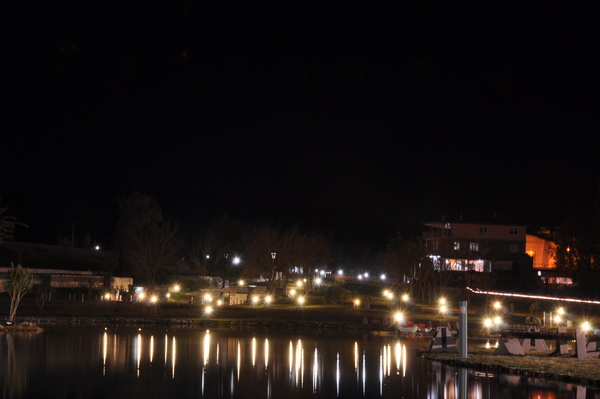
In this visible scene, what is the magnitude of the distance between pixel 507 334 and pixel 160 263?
4256 centimetres

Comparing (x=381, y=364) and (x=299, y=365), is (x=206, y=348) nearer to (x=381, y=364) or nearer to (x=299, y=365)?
(x=299, y=365)

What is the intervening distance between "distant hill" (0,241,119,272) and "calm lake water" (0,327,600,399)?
49497mm

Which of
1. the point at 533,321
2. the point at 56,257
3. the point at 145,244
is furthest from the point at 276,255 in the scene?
the point at 56,257

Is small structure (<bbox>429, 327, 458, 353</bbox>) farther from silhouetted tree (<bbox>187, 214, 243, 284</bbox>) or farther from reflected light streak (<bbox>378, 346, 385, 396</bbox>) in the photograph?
silhouetted tree (<bbox>187, 214, 243, 284</bbox>)

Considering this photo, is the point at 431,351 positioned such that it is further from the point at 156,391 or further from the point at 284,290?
the point at 284,290

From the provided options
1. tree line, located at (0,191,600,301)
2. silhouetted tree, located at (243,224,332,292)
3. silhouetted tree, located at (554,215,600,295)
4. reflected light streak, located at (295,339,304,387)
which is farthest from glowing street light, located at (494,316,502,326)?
silhouetted tree, located at (554,215,600,295)

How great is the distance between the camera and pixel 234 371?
86.4 feet

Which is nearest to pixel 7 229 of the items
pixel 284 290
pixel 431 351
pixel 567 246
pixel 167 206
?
pixel 284 290

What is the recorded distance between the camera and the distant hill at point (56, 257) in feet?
281

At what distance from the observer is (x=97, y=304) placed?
2073 inches

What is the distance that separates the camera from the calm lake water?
72.5 feet

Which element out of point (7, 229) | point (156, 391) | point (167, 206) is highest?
point (167, 206)

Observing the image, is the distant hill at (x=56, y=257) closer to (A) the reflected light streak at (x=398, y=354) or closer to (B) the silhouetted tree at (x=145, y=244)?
(B) the silhouetted tree at (x=145, y=244)

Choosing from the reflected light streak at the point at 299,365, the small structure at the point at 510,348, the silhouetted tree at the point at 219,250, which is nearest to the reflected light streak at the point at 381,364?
the reflected light streak at the point at 299,365
